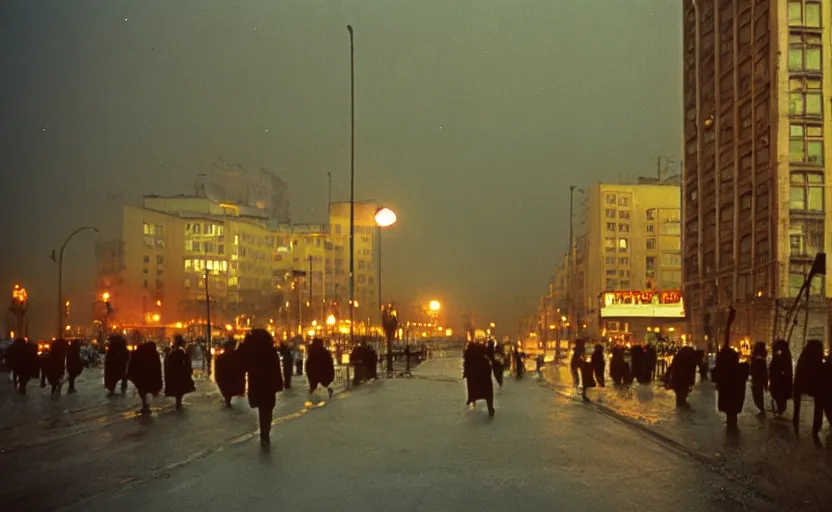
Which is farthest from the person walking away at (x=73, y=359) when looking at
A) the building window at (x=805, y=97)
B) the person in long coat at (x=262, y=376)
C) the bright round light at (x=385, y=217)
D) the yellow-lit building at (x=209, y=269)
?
the building window at (x=805, y=97)

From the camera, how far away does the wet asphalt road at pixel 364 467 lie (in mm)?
9578

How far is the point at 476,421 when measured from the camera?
778 inches

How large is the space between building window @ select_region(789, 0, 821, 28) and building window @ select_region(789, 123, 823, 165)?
6.33m

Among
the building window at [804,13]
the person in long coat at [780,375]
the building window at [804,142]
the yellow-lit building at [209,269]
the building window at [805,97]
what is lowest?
the person in long coat at [780,375]

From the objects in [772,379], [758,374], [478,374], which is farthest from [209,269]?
[772,379]

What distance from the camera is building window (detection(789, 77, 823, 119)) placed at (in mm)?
60156

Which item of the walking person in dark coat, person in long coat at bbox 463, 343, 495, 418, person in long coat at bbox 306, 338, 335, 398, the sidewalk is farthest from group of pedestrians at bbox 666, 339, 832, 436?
person in long coat at bbox 306, 338, 335, 398

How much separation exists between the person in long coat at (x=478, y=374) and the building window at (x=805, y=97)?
149ft

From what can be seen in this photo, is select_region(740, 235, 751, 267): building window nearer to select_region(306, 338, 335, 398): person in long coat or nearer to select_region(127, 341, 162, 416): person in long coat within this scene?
select_region(306, 338, 335, 398): person in long coat

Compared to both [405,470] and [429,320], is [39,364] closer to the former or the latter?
[405,470]

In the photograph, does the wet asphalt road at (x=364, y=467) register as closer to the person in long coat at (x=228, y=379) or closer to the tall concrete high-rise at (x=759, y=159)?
the person in long coat at (x=228, y=379)

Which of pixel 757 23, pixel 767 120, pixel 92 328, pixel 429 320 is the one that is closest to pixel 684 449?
pixel 767 120

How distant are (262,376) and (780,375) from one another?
12.1 m

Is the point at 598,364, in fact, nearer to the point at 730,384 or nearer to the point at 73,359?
the point at 730,384
